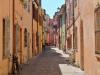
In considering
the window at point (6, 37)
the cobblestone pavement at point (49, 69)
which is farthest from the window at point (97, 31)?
the cobblestone pavement at point (49, 69)

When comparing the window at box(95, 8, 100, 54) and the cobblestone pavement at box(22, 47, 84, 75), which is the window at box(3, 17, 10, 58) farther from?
the window at box(95, 8, 100, 54)

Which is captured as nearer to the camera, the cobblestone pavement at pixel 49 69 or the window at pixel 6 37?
the window at pixel 6 37

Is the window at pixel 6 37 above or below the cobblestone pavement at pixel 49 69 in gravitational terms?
above

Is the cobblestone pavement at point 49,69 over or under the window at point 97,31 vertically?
under

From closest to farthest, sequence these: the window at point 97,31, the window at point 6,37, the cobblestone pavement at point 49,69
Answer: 1. the window at point 97,31
2. the window at point 6,37
3. the cobblestone pavement at point 49,69

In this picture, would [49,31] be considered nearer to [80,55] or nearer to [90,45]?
[80,55]

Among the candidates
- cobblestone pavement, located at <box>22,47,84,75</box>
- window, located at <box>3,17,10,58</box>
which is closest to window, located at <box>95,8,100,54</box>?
window, located at <box>3,17,10,58</box>

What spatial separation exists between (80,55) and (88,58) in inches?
309

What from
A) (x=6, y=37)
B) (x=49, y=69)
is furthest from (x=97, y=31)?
(x=49, y=69)

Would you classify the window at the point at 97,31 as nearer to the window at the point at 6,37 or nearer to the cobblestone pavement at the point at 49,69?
the window at the point at 6,37

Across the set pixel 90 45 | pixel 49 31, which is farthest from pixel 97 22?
pixel 49 31

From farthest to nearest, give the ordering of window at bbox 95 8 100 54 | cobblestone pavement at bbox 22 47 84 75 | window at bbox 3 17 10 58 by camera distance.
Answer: cobblestone pavement at bbox 22 47 84 75
window at bbox 3 17 10 58
window at bbox 95 8 100 54

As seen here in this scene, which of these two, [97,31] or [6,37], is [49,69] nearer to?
[6,37]

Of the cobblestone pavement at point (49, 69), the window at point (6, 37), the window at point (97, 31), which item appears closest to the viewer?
the window at point (97, 31)
